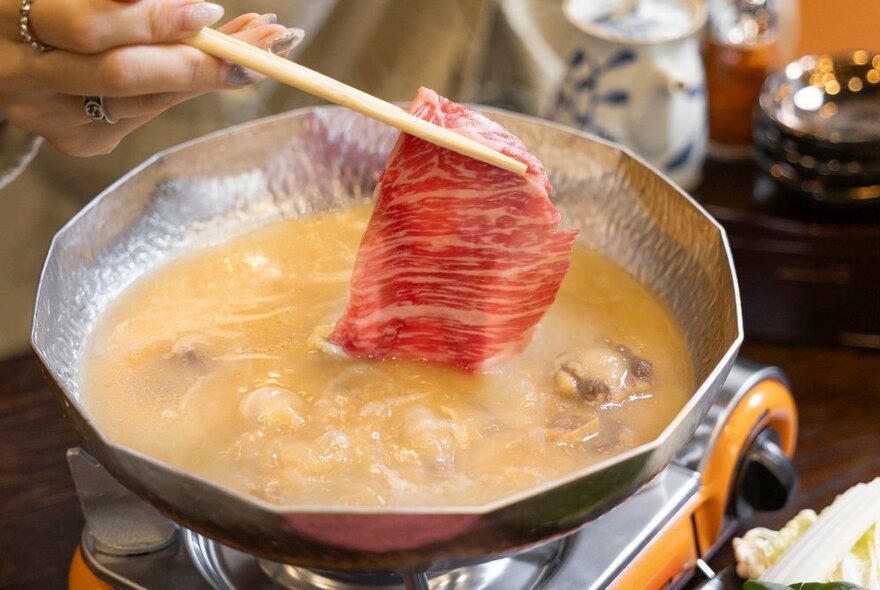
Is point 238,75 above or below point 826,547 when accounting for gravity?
above

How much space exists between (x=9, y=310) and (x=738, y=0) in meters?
2.13

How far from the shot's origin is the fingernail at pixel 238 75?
1.38m

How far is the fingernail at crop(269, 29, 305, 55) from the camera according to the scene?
1.40 metres

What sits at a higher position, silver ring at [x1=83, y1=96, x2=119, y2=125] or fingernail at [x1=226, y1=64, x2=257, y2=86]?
fingernail at [x1=226, y1=64, x2=257, y2=86]

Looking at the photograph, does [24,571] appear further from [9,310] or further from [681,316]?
[681,316]

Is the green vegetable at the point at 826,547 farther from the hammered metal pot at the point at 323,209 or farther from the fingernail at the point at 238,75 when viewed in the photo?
the fingernail at the point at 238,75

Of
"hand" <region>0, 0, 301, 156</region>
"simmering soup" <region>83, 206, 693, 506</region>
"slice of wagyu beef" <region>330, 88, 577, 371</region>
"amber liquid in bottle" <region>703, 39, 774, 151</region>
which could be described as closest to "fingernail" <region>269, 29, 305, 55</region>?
"hand" <region>0, 0, 301, 156</region>

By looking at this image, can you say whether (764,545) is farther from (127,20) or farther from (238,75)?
(127,20)

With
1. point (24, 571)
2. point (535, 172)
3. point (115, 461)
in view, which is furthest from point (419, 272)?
point (24, 571)

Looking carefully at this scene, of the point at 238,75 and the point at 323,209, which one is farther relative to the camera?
the point at 323,209

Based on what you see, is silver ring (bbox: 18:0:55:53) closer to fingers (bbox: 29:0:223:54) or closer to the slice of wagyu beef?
fingers (bbox: 29:0:223:54)

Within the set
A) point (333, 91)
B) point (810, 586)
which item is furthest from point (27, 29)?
point (810, 586)

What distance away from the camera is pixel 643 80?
2479 millimetres

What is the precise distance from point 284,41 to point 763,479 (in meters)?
1.11
